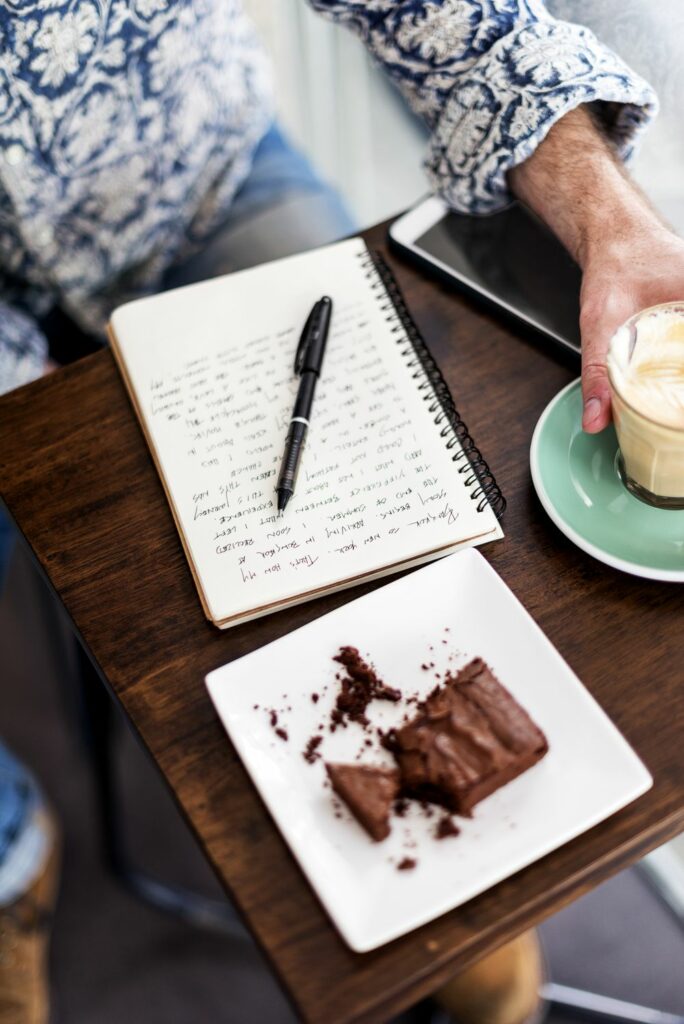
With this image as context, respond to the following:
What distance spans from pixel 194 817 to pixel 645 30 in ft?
2.58

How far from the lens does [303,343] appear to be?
0.73m

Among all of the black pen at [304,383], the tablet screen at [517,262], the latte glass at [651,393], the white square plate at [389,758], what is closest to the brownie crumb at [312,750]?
the white square plate at [389,758]

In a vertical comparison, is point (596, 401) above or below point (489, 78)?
below

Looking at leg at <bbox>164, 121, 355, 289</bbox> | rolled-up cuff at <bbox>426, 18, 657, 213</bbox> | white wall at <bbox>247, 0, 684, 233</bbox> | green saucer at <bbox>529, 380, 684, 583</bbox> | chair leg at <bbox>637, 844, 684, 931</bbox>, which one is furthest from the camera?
white wall at <bbox>247, 0, 684, 233</bbox>

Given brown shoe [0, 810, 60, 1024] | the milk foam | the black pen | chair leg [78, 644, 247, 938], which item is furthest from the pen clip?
brown shoe [0, 810, 60, 1024]

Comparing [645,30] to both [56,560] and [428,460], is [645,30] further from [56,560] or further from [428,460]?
[56,560]

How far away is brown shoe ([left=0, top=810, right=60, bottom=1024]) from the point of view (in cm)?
112

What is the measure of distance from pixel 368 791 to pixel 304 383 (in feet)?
1.06

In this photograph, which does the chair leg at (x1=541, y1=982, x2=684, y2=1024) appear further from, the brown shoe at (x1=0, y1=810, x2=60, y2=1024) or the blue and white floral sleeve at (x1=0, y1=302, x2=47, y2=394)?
the blue and white floral sleeve at (x1=0, y1=302, x2=47, y2=394)

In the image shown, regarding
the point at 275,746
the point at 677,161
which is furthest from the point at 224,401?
the point at 677,161

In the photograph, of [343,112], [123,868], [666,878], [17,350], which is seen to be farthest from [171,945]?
[343,112]

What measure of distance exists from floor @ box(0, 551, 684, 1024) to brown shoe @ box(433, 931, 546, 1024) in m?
0.16

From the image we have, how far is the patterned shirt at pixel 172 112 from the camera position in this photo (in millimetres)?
734

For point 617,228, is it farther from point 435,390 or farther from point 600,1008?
point 600,1008
